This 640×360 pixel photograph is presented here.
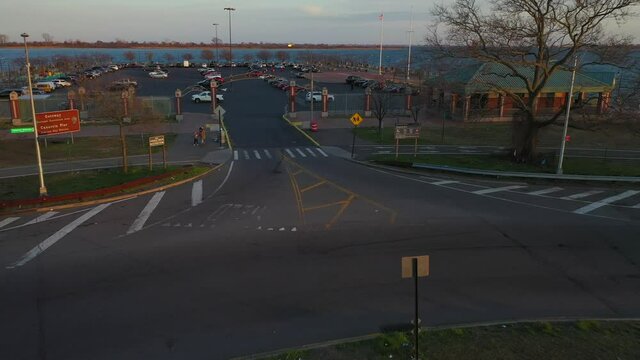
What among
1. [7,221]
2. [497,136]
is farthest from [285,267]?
[497,136]

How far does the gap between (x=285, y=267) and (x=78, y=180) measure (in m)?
15.6

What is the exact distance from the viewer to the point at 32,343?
31.6 ft

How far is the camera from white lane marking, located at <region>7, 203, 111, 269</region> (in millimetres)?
14117

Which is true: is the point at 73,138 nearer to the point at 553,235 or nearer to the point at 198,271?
the point at 198,271

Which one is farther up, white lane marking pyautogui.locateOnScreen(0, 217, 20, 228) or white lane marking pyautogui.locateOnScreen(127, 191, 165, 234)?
white lane marking pyautogui.locateOnScreen(127, 191, 165, 234)

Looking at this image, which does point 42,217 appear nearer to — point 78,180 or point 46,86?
point 78,180

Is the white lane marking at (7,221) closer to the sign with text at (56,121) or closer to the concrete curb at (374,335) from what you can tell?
the sign with text at (56,121)

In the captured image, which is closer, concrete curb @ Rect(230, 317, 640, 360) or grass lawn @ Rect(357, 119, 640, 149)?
concrete curb @ Rect(230, 317, 640, 360)

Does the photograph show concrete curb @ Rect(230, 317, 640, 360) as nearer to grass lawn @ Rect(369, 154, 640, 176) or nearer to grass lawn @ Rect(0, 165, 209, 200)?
grass lawn @ Rect(0, 165, 209, 200)

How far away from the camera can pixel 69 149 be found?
33.9 metres

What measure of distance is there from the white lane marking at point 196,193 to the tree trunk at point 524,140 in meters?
20.5

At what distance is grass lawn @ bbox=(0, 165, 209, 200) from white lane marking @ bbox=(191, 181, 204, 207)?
1.10 meters

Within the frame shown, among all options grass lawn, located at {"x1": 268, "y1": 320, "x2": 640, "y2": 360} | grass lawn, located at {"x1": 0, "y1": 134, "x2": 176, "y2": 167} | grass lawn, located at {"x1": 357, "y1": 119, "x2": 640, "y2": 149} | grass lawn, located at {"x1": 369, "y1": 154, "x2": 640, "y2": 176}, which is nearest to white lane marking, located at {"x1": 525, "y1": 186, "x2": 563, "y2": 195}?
grass lawn, located at {"x1": 369, "y1": 154, "x2": 640, "y2": 176}

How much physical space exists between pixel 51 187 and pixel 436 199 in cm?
1788
